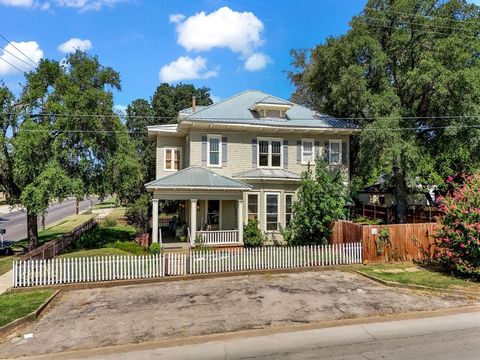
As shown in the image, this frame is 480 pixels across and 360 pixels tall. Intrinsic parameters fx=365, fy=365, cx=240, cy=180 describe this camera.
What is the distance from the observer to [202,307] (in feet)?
35.7

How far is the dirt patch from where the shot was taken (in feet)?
29.3

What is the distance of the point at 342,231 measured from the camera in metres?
17.8

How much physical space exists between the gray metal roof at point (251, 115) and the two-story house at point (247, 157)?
0.06m

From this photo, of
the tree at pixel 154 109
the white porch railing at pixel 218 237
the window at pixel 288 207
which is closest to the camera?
the white porch railing at pixel 218 237

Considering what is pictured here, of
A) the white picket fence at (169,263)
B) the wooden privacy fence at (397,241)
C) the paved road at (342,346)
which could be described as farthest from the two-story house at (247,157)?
the paved road at (342,346)

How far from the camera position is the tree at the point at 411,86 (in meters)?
20.8

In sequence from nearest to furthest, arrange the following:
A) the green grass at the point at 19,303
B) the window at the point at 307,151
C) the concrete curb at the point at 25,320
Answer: the concrete curb at the point at 25,320, the green grass at the point at 19,303, the window at the point at 307,151

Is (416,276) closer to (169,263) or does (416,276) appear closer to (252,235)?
(252,235)

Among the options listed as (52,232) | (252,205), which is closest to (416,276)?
(252,205)

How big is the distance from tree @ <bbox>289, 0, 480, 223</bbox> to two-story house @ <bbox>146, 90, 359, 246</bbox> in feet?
7.17

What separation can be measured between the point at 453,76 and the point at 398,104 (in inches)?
129

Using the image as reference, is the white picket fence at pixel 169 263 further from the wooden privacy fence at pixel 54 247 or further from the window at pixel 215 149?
the window at pixel 215 149

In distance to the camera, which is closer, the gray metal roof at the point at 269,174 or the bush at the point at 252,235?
the bush at the point at 252,235

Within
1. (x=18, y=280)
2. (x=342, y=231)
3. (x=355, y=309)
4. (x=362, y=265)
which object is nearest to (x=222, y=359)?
(x=355, y=309)
